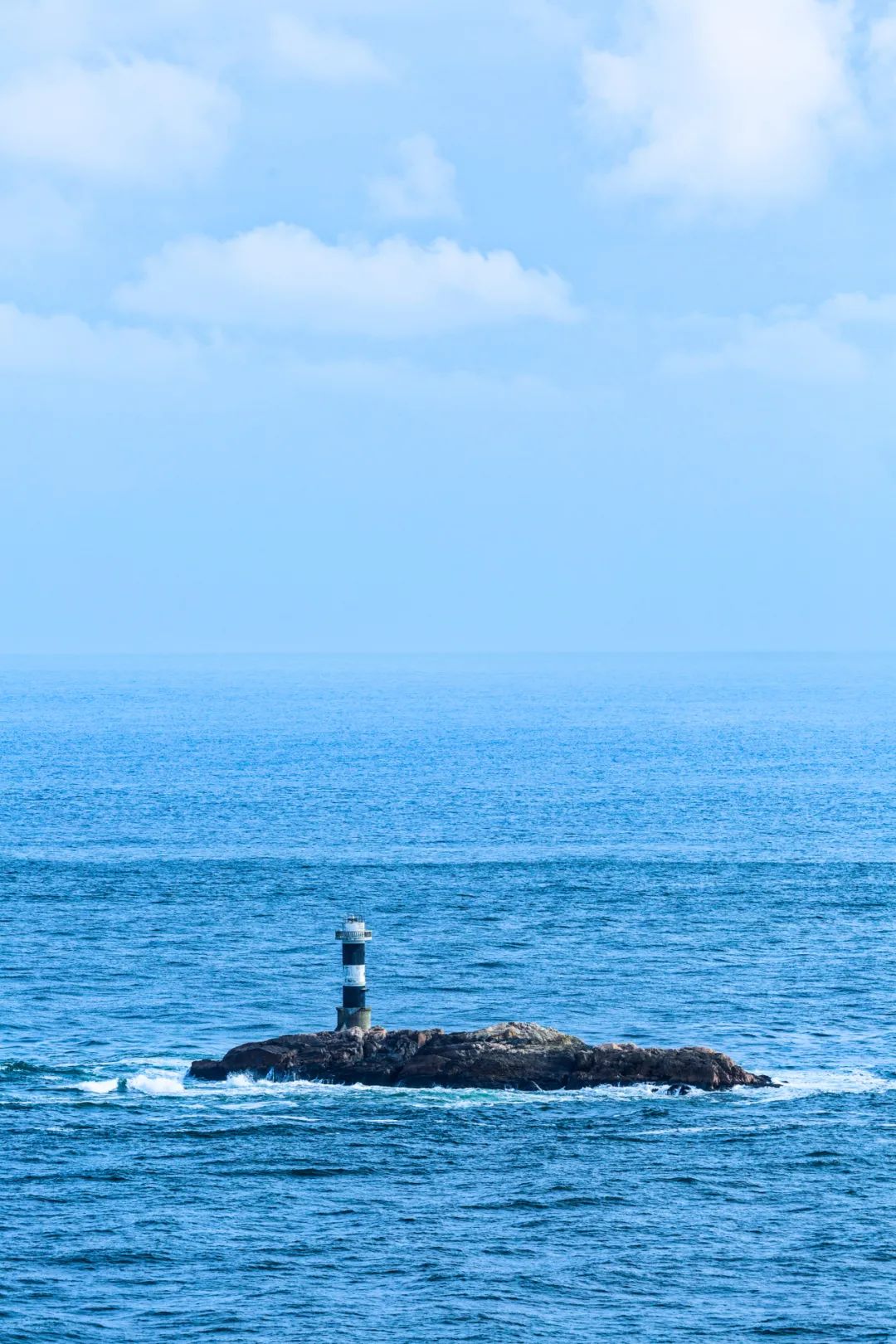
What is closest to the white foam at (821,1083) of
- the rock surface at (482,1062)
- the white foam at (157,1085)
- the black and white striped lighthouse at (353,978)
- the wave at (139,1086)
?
the rock surface at (482,1062)

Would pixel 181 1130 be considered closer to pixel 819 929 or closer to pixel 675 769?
pixel 819 929

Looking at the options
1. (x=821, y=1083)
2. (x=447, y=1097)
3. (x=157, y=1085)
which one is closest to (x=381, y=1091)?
(x=447, y=1097)

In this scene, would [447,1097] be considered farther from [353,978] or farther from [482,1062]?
[353,978]

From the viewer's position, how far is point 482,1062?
151ft

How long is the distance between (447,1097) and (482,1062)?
156cm

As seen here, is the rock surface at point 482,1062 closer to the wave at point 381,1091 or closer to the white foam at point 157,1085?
the wave at point 381,1091

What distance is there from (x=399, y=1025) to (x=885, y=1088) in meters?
14.9

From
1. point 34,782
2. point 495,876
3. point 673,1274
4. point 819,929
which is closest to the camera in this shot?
point 673,1274

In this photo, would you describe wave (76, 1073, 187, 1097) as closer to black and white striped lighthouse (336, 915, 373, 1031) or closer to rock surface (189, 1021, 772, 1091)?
rock surface (189, 1021, 772, 1091)

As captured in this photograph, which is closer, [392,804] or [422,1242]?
[422,1242]

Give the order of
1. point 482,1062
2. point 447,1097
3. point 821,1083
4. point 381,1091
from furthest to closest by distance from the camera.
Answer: point 821,1083, point 482,1062, point 381,1091, point 447,1097

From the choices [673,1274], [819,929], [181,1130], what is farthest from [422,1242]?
[819,929]

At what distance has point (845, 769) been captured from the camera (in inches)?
5620

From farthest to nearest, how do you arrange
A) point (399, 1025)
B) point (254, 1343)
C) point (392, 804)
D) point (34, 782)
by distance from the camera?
point (34, 782) → point (392, 804) → point (399, 1025) → point (254, 1343)
